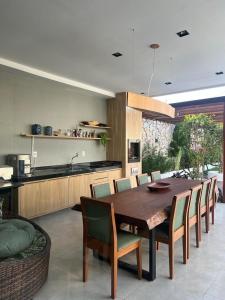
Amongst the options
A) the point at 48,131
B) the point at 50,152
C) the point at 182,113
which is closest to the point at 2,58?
the point at 48,131

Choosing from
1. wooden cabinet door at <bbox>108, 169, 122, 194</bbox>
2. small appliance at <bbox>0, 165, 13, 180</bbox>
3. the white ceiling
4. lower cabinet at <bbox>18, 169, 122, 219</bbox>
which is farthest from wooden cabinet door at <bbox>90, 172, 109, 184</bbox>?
the white ceiling

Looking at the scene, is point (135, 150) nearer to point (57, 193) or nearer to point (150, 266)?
point (57, 193)

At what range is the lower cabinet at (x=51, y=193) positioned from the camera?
3.82 m

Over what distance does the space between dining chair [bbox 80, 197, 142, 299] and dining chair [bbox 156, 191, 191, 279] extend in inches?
12.3

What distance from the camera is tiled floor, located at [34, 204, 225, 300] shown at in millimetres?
2141

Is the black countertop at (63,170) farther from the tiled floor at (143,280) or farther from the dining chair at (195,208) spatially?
the dining chair at (195,208)

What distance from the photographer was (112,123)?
600cm

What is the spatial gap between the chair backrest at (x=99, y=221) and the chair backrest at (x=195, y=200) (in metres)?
1.21

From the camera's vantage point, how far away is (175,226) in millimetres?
2562

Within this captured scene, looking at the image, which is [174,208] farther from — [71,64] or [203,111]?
[203,111]

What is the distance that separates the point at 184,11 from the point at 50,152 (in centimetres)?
351

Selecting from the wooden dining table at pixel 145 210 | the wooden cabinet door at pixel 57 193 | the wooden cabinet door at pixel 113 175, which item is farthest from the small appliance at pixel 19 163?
the wooden cabinet door at pixel 113 175

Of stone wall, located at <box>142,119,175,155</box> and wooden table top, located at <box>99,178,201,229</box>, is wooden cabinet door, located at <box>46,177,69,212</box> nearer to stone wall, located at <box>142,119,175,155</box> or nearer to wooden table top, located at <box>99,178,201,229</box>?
wooden table top, located at <box>99,178,201,229</box>

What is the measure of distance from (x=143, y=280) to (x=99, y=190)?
114cm
